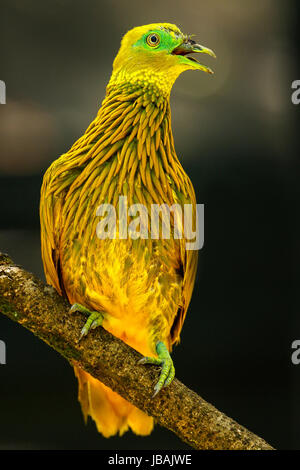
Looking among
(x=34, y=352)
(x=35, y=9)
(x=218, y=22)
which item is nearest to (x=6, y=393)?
(x=34, y=352)

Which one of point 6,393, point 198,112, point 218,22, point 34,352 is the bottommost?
point 6,393

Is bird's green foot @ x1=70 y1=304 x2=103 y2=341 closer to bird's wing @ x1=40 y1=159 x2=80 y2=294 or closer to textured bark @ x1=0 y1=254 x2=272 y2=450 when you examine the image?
textured bark @ x1=0 y1=254 x2=272 y2=450

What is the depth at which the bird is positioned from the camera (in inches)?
48.8

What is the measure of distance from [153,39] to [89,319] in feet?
2.25

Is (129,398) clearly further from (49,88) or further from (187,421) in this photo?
(49,88)

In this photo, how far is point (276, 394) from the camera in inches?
65.3

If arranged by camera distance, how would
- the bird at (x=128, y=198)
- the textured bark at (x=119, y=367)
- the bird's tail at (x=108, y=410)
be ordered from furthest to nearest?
the bird's tail at (x=108, y=410), the bird at (x=128, y=198), the textured bark at (x=119, y=367)

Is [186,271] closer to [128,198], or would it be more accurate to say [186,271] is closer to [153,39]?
[128,198]

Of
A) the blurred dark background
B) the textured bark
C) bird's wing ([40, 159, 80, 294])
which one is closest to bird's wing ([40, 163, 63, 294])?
bird's wing ([40, 159, 80, 294])

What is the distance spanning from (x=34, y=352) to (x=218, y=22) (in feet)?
3.71

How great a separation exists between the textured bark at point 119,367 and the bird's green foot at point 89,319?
0.01 meters

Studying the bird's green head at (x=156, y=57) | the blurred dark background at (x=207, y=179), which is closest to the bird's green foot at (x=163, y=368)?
the blurred dark background at (x=207, y=179)

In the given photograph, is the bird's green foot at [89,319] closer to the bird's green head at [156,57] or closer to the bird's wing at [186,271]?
the bird's wing at [186,271]

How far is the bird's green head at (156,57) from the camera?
49.4 inches
